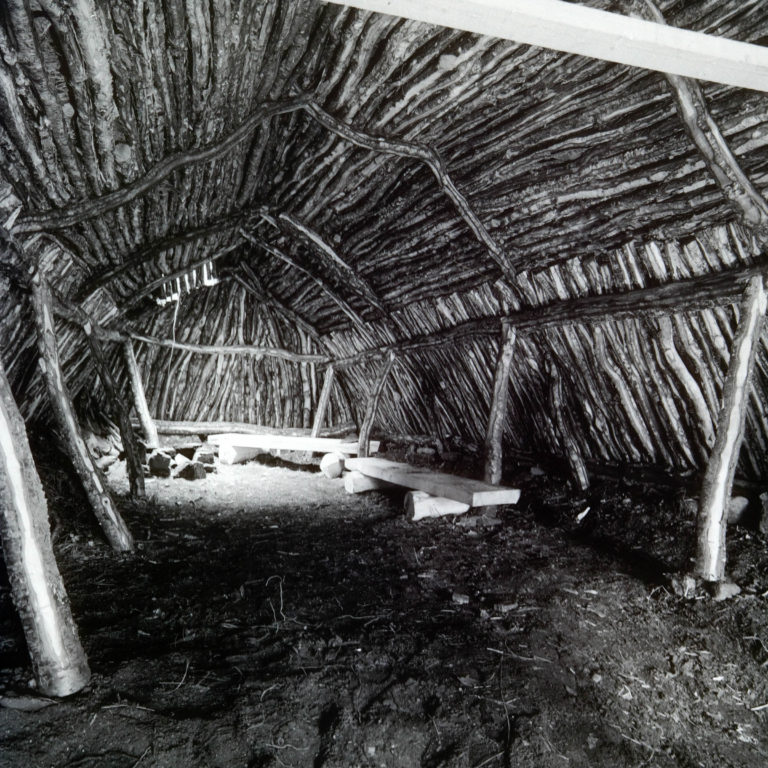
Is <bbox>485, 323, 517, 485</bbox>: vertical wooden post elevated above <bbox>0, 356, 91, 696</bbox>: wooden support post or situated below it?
above

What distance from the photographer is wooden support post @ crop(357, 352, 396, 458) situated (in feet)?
25.7

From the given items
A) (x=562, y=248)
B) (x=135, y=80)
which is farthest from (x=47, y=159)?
(x=562, y=248)

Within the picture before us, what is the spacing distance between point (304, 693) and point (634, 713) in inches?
62.3

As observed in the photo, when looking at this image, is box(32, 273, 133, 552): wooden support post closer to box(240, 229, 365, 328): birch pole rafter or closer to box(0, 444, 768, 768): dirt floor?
box(0, 444, 768, 768): dirt floor

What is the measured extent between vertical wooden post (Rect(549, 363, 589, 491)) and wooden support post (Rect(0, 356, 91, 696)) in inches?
186

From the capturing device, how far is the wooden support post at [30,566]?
2234 mm

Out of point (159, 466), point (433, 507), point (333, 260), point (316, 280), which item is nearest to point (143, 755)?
point (433, 507)

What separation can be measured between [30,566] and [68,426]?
2.19 meters

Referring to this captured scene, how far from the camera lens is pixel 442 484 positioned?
5590 mm

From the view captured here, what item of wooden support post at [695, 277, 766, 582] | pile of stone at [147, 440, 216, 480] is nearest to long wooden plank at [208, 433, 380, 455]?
pile of stone at [147, 440, 216, 480]

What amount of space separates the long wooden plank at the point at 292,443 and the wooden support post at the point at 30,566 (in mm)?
6559

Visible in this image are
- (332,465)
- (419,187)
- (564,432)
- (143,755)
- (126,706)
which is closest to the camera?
(143,755)

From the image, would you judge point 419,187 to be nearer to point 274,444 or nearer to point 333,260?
point 333,260

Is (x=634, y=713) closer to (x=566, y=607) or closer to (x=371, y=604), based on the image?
(x=566, y=607)
